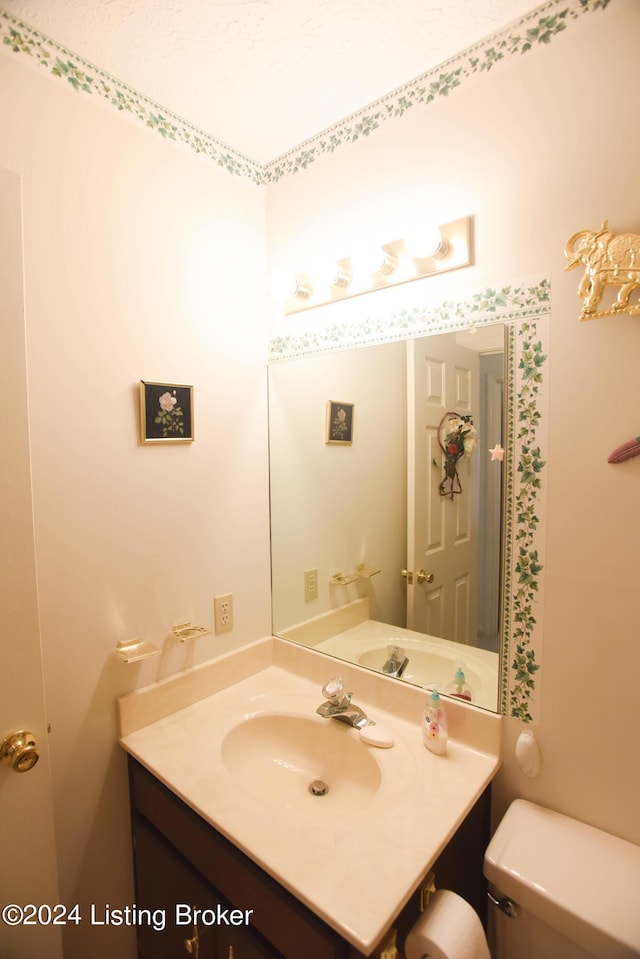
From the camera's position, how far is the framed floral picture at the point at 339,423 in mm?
1477

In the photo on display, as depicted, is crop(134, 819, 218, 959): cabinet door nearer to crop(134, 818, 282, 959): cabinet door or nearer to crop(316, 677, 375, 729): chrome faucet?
crop(134, 818, 282, 959): cabinet door

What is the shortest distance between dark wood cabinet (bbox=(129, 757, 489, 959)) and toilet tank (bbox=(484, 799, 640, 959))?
106 mm

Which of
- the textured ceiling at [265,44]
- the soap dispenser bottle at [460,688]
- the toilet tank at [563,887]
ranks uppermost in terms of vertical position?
the textured ceiling at [265,44]

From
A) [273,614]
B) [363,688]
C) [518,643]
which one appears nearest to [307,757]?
[363,688]

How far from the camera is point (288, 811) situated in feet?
3.28

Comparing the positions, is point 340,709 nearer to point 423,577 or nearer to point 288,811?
point 288,811

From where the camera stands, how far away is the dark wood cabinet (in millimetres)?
824

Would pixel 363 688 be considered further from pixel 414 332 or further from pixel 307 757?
pixel 414 332

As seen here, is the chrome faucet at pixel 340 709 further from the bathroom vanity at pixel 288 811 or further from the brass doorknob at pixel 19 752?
the brass doorknob at pixel 19 752

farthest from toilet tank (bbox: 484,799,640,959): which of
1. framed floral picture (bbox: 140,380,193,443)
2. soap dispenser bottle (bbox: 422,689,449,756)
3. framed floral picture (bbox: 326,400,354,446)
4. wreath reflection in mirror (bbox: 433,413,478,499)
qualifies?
framed floral picture (bbox: 140,380,193,443)

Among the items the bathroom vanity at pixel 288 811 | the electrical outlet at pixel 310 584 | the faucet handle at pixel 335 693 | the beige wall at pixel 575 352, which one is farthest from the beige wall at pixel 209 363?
the faucet handle at pixel 335 693

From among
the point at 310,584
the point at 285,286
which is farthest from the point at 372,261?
the point at 310,584

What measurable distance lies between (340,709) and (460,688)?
0.33 metres

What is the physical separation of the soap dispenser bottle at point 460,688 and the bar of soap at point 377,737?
19cm
